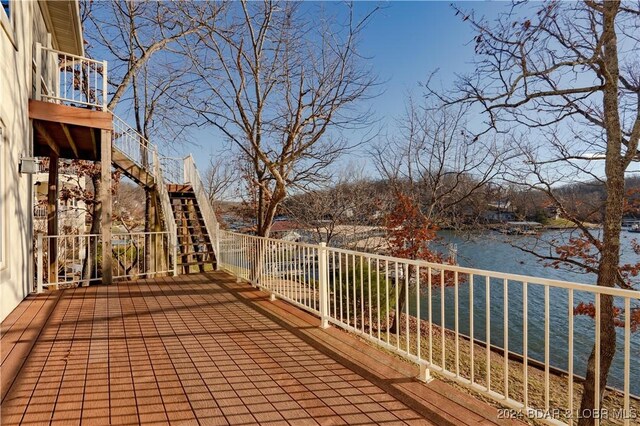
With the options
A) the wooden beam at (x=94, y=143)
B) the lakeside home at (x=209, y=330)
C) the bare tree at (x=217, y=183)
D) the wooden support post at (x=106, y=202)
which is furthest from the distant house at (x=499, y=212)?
the bare tree at (x=217, y=183)

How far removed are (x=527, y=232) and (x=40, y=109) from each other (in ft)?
32.1

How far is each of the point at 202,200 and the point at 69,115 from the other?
12.2ft

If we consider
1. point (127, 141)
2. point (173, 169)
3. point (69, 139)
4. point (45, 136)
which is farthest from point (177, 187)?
point (45, 136)

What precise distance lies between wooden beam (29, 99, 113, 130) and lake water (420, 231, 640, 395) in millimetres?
7644

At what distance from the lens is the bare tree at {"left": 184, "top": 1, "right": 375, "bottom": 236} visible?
6.26 meters

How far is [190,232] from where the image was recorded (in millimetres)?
8625

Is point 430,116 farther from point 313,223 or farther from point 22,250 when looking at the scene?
point 22,250

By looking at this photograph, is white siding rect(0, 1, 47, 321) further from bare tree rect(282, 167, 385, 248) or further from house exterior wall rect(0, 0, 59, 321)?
bare tree rect(282, 167, 385, 248)

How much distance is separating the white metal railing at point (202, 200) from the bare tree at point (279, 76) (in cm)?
140

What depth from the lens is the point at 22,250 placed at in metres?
4.62

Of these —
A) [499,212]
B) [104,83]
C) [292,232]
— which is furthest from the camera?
[292,232]

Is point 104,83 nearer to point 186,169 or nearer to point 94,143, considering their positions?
point 94,143

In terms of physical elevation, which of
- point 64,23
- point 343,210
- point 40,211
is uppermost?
point 64,23

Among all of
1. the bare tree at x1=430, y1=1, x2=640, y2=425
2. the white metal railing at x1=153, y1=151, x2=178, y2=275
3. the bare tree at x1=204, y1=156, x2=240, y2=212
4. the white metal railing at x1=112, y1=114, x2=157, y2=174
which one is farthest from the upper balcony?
the bare tree at x1=204, y1=156, x2=240, y2=212
